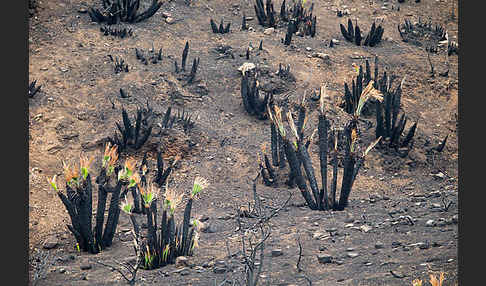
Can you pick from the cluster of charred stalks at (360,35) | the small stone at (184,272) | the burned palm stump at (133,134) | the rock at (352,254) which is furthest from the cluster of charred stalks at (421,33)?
the small stone at (184,272)

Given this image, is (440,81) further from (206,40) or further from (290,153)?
(290,153)

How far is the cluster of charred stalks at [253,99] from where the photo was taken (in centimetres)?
1020

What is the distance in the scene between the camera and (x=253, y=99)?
10.2 metres

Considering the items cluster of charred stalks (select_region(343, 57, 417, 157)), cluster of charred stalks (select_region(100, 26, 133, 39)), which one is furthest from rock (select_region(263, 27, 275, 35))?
cluster of charred stalks (select_region(343, 57, 417, 157))

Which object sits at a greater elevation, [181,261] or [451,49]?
[451,49]

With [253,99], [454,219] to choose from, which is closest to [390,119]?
[253,99]

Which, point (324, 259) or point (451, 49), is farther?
point (451, 49)

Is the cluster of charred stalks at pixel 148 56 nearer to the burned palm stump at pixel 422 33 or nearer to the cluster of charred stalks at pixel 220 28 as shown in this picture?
the cluster of charred stalks at pixel 220 28

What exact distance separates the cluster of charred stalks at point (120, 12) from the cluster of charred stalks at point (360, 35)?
417 cm

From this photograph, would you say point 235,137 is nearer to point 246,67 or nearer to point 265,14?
point 246,67

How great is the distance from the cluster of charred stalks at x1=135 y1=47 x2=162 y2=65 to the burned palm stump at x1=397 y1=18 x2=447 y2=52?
5.79 meters

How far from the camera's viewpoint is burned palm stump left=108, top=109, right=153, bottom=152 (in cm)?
873

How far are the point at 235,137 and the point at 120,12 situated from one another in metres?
4.34

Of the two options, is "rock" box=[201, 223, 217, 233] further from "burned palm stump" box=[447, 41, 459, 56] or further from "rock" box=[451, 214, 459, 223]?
"burned palm stump" box=[447, 41, 459, 56]
